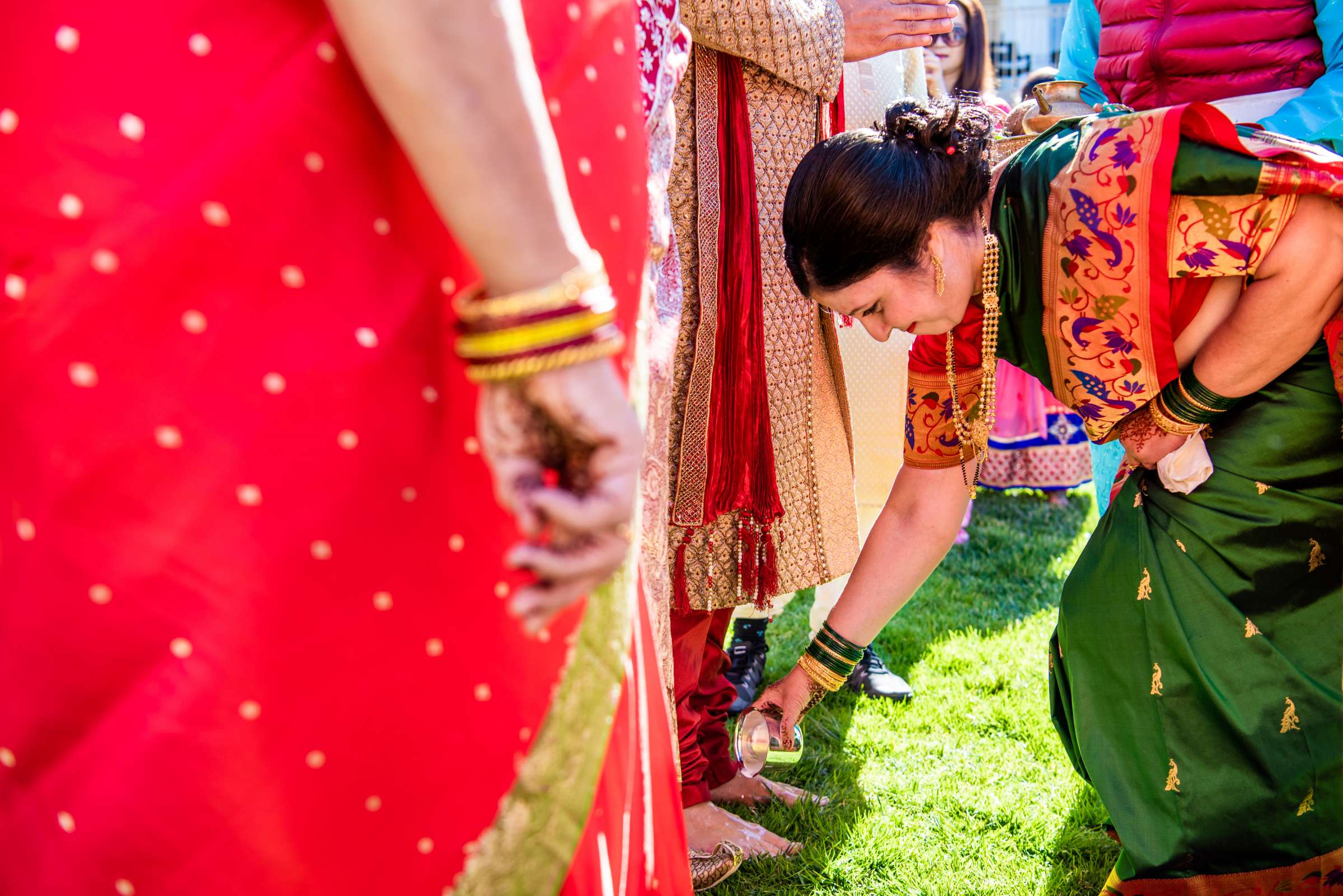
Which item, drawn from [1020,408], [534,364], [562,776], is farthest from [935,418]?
[1020,408]

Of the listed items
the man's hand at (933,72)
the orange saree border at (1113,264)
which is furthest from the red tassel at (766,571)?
the man's hand at (933,72)

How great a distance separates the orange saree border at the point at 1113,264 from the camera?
148 cm

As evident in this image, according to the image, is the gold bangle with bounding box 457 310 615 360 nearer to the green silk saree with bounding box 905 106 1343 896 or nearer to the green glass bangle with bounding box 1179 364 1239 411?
the green silk saree with bounding box 905 106 1343 896

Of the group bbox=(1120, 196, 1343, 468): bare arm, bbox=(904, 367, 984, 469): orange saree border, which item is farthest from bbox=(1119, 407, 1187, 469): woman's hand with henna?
bbox=(904, 367, 984, 469): orange saree border

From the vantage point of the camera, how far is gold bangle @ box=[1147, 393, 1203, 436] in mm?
1613

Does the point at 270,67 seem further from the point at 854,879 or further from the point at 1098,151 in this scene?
the point at 854,879

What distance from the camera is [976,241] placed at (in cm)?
162

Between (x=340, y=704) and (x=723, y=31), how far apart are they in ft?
4.60

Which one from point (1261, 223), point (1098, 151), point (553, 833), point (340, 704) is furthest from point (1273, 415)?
point (340, 704)

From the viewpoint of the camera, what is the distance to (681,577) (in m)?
1.89

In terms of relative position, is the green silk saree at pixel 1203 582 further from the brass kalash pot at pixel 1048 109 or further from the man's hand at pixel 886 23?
the man's hand at pixel 886 23

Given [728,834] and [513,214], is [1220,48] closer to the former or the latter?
[728,834]

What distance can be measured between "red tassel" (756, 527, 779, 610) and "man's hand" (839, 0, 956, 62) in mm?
888

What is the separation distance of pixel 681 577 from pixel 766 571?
167 millimetres
